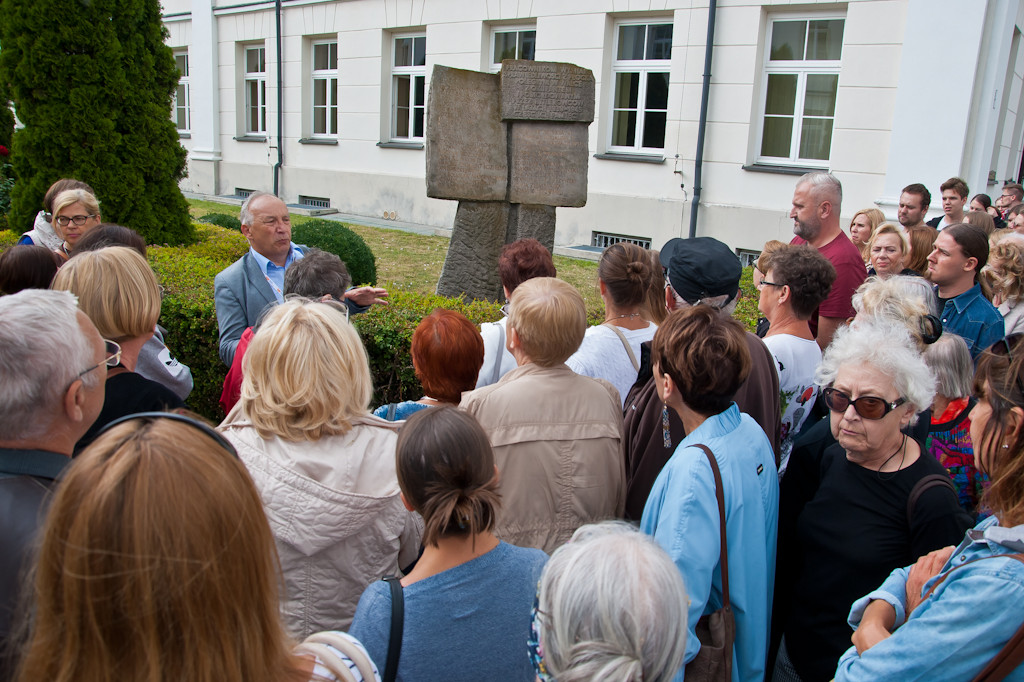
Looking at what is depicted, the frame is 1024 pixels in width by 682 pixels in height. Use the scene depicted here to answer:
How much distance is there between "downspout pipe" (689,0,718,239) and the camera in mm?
11173

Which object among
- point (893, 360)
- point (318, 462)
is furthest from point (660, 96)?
point (318, 462)

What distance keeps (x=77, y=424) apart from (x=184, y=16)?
2138 cm

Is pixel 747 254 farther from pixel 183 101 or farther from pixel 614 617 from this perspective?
pixel 183 101

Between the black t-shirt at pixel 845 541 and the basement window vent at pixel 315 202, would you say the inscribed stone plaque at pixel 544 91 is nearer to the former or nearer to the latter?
the black t-shirt at pixel 845 541

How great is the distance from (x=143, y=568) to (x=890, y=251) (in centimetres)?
452

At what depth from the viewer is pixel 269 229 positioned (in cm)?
404

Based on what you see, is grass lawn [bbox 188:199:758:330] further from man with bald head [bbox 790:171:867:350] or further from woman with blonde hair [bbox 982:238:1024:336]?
woman with blonde hair [bbox 982:238:1024:336]

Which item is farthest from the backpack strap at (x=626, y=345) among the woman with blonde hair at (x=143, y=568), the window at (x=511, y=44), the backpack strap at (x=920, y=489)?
the window at (x=511, y=44)

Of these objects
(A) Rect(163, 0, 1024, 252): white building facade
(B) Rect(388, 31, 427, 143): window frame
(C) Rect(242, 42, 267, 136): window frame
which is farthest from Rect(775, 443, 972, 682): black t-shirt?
(C) Rect(242, 42, 267, 136): window frame

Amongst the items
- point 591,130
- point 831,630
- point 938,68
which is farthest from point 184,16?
point 831,630

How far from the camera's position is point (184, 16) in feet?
63.8

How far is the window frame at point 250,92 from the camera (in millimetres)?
18391

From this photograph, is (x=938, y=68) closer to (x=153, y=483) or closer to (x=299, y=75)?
(x=153, y=483)

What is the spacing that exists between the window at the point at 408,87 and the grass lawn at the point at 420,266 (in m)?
2.72
